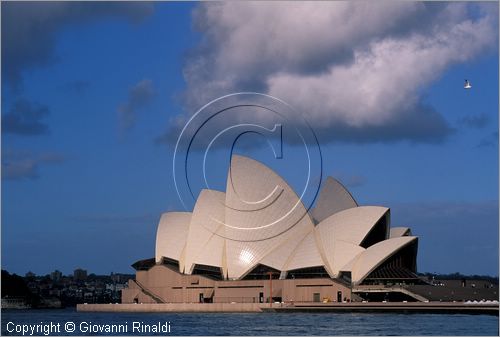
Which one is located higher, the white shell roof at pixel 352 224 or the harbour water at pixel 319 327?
the white shell roof at pixel 352 224

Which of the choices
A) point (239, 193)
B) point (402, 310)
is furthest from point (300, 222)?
point (402, 310)

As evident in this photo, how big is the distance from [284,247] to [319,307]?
825 centimetres

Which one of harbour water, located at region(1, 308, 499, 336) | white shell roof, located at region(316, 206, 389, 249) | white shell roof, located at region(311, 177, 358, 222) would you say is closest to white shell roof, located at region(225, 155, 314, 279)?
white shell roof, located at region(316, 206, 389, 249)

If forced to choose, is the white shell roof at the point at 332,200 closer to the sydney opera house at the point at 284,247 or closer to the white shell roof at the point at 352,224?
the sydney opera house at the point at 284,247

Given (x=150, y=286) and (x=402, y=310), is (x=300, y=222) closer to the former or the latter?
(x=402, y=310)

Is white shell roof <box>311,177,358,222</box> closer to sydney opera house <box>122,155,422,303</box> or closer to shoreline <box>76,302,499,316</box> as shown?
sydney opera house <box>122,155,422,303</box>

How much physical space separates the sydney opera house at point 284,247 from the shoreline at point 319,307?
1.98 metres

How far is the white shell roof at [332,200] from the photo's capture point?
8281 centimetres

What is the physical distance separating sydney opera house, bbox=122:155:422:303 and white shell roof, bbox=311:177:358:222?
8 cm

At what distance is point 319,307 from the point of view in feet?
246

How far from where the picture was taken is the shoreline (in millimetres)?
67562

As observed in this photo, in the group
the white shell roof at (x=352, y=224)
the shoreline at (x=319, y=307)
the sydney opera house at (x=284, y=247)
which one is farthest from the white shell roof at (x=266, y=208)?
the shoreline at (x=319, y=307)

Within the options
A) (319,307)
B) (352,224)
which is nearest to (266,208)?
(352,224)

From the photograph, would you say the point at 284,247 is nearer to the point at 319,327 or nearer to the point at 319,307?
the point at 319,307
